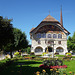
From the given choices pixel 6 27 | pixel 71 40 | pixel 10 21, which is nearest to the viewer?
pixel 6 27

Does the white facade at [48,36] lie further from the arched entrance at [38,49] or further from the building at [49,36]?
the arched entrance at [38,49]

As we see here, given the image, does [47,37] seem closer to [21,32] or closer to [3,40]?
[21,32]

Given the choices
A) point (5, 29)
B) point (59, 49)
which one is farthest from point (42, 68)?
point (59, 49)

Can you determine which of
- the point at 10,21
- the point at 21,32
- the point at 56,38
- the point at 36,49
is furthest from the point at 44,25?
the point at 10,21

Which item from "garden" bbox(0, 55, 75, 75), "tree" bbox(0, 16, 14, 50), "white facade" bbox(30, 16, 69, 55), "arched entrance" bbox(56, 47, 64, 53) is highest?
"white facade" bbox(30, 16, 69, 55)

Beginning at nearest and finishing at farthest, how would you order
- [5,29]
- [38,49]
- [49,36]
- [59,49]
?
[5,29] → [49,36] → [38,49] → [59,49]

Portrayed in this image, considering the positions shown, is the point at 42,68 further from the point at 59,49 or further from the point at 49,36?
the point at 59,49

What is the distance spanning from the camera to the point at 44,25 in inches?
1699

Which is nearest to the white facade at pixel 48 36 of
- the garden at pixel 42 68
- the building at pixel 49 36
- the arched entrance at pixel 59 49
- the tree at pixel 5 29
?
the building at pixel 49 36

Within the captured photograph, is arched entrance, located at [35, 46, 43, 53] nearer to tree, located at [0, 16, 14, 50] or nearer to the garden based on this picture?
the garden

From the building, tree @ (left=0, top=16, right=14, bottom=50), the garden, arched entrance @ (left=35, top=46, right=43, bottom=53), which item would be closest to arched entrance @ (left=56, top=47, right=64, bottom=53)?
the building

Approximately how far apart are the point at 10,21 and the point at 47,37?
104 feet

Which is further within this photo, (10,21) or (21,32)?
(21,32)

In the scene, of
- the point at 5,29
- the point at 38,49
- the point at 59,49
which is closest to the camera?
the point at 5,29
